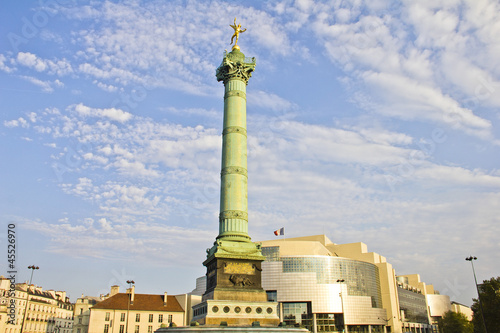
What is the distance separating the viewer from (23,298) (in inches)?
2889

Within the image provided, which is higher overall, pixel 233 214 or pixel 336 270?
pixel 336 270

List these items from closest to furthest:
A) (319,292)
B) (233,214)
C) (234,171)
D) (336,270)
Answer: (233,214) → (234,171) → (319,292) → (336,270)

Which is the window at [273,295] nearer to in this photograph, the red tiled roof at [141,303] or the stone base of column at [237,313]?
the red tiled roof at [141,303]

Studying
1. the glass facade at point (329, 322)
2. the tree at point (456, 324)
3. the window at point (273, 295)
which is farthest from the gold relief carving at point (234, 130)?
the tree at point (456, 324)

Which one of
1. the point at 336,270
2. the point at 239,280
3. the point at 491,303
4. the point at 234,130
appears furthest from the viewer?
the point at 336,270

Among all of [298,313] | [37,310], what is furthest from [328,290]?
[37,310]

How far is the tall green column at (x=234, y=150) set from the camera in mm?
34250

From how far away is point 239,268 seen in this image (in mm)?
31875

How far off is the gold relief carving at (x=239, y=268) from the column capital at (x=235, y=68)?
691 inches

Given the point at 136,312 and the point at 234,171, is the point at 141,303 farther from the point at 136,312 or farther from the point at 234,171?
the point at 234,171

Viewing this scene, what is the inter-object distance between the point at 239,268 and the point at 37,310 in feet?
209

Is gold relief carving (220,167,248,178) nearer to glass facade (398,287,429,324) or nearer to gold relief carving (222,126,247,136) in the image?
gold relief carving (222,126,247,136)

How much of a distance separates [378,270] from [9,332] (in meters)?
71.9

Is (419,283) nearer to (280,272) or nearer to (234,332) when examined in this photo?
(280,272)
